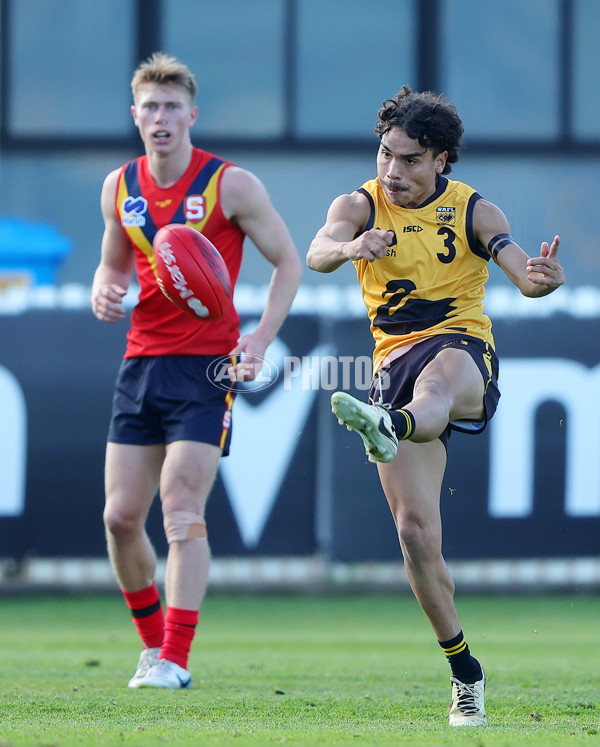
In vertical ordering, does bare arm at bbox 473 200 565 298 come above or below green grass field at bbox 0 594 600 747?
above

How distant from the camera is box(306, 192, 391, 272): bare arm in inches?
175

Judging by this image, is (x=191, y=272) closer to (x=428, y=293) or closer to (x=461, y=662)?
(x=428, y=293)

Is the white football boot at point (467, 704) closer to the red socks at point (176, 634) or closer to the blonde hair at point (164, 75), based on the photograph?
the red socks at point (176, 634)

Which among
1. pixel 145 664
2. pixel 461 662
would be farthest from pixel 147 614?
pixel 461 662

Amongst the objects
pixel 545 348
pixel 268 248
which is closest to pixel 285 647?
pixel 268 248

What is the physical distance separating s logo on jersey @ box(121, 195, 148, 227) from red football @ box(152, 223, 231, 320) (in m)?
0.32

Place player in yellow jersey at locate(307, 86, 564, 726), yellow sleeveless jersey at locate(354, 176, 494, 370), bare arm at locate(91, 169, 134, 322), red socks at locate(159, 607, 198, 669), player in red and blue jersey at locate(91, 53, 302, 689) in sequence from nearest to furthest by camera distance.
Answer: player in yellow jersey at locate(307, 86, 564, 726)
yellow sleeveless jersey at locate(354, 176, 494, 370)
red socks at locate(159, 607, 198, 669)
player in red and blue jersey at locate(91, 53, 302, 689)
bare arm at locate(91, 169, 134, 322)

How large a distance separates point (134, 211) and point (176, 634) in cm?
186

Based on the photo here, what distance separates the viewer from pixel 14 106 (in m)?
13.4

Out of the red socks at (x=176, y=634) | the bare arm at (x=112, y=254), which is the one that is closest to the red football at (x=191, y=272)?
the bare arm at (x=112, y=254)

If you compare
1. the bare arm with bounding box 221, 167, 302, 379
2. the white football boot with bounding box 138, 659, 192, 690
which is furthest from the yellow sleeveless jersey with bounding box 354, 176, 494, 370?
the white football boot with bounding box 138, 659, 192, 690

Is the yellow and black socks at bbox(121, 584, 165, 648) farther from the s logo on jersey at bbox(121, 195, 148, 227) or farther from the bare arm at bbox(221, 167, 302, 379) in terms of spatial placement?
the s logo on jersey at bbox(121, 195, 148, 227)

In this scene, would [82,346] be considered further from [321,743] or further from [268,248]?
[321,743]

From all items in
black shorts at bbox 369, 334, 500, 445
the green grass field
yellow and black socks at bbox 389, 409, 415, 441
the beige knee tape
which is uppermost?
black shorts at bbox 369, 334, 500, 445
